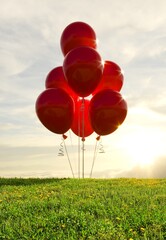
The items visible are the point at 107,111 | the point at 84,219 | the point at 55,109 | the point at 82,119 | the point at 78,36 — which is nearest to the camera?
the point at 84,219

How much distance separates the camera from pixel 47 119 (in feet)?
39.7

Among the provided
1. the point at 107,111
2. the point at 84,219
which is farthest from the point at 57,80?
the point at 84,219

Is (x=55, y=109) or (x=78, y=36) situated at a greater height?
(x=78, y=36)

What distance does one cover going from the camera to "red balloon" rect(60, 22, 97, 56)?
12398 millimetres

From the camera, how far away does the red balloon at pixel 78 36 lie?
12398mm

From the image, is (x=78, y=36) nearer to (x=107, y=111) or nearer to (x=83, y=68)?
(x=83, y=68)

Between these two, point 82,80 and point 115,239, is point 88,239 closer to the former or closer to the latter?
point 115,239

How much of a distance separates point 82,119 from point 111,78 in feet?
5.85

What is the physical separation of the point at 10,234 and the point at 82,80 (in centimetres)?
646

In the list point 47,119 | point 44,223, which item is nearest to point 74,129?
point 47,119

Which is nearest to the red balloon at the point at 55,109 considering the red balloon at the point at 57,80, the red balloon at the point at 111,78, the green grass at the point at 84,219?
the red balloon at the point at 57,80

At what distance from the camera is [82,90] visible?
11.7 m

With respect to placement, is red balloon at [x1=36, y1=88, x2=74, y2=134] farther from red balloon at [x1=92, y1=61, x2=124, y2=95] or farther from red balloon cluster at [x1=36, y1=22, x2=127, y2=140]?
red balloon at [x1=92, y1=61, x2=124, y2=95]

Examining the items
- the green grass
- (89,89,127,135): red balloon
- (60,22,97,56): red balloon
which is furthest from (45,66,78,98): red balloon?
the green grass
